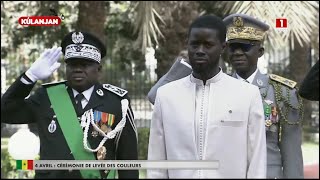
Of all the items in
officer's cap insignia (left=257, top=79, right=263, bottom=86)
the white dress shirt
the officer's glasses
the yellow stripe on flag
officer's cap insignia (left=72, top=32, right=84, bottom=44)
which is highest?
officer's cap insignia (left=72, top=32, right=84, bottom=44)

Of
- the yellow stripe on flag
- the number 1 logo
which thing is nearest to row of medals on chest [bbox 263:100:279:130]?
the yellow stripe on flag

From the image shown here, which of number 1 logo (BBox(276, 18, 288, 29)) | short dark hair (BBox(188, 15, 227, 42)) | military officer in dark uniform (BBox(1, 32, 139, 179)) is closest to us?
short dark hair (BBox(188, 15, 227, 42))

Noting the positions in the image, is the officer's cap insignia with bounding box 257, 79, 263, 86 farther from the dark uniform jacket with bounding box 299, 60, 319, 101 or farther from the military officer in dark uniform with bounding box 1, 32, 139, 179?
the military officer in dark uniform with bounding box 1, 32, 139, 179

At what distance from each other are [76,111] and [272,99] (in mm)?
1059

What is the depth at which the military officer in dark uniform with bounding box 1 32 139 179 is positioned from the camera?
3.32m

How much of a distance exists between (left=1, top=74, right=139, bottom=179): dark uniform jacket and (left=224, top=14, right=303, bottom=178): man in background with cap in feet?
2.21

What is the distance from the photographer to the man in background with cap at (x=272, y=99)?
360 centimetres

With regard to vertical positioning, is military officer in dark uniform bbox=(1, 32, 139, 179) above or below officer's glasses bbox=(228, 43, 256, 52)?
below

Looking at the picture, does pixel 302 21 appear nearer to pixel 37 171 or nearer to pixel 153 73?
pixel 153 73

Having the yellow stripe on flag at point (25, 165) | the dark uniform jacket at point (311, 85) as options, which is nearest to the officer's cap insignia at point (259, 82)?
the dark uniform jacket at point (311, 85)

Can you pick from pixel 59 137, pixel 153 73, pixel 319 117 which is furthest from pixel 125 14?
pixel 59 137

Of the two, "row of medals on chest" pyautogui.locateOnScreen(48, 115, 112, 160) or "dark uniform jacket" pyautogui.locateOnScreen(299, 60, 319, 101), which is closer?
"dark uniform jacket" pyautogui.locateOnScreen(299, 60, 319, 101)

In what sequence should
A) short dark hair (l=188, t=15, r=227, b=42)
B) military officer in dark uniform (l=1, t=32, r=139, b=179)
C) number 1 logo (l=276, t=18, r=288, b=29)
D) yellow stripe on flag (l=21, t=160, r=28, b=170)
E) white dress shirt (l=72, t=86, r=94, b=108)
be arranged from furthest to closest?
number 1 logo (l=276, t=18, r=288, b=29), yellow stripe on flag (l=21, t=160, r=28, b=170), white dress shirt (l=72, t=86, r=94, b=108), military officer in dark uniform (l=1, t=32, r=139, b=179), short dark hair (l=188, t=15, r=227, b=42)

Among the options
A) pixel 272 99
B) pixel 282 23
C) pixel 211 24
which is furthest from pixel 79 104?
pixel 282 23
